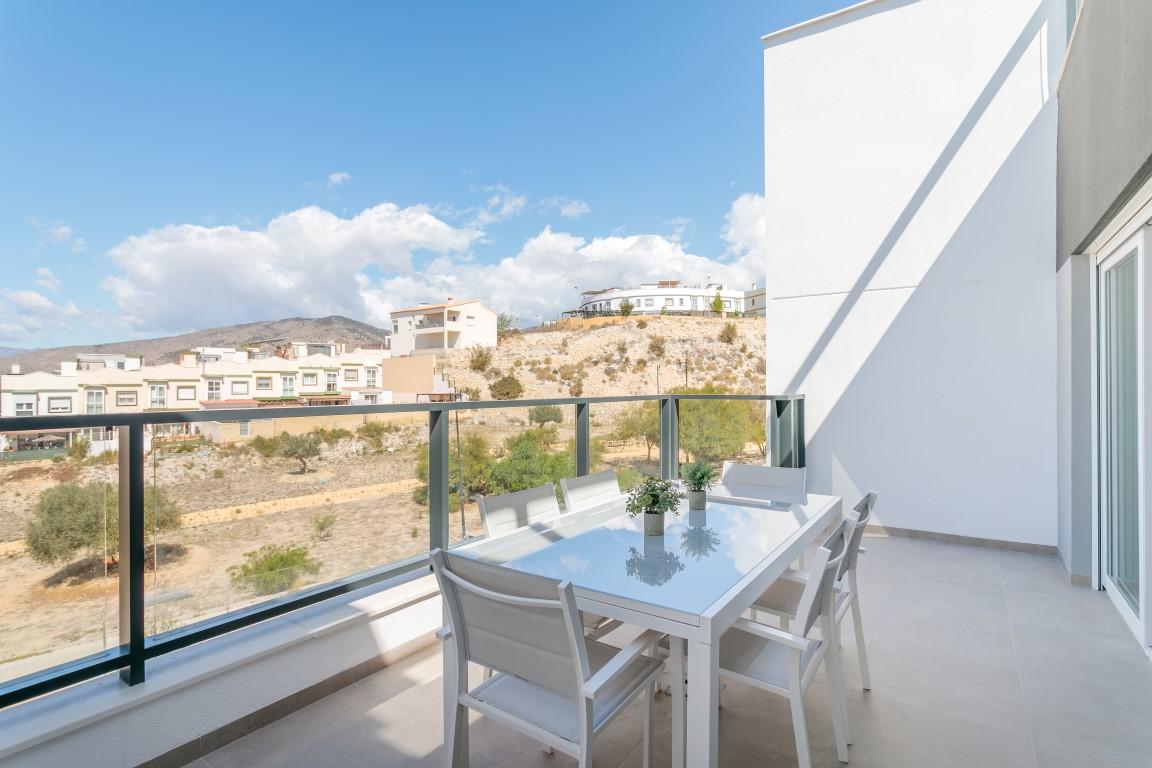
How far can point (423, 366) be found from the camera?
30.3 meters

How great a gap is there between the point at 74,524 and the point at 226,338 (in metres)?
38.0

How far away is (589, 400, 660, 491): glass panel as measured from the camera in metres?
4.20

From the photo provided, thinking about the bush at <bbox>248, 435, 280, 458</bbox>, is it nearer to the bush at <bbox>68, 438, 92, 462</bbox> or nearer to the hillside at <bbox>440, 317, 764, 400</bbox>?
the bush at <bbox>68, 438, 92, 462</bbox>

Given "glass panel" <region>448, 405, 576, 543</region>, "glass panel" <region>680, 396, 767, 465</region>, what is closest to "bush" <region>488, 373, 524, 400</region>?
"glass panel" <region>680, 396, 767, 465</region>

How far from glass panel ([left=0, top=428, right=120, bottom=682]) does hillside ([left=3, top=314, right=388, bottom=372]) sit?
33.1 metres

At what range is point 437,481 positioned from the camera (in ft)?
9.21

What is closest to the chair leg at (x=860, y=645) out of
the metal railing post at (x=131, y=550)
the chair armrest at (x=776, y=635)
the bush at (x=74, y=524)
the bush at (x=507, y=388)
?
the chair armrest at (x=776, y=635)

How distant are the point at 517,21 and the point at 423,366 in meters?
18.6

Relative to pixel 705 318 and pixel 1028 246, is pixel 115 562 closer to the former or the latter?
pixel 1028 246

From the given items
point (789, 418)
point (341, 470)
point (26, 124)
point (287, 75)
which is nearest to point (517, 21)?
point (789, 418)

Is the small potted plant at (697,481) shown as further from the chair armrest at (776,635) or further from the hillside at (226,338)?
the hillside at (226,338)

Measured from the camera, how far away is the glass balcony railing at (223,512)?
178 centimetres

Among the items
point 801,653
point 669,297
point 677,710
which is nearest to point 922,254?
point 801,653

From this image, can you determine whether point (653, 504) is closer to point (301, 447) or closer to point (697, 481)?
point (697, 481)
